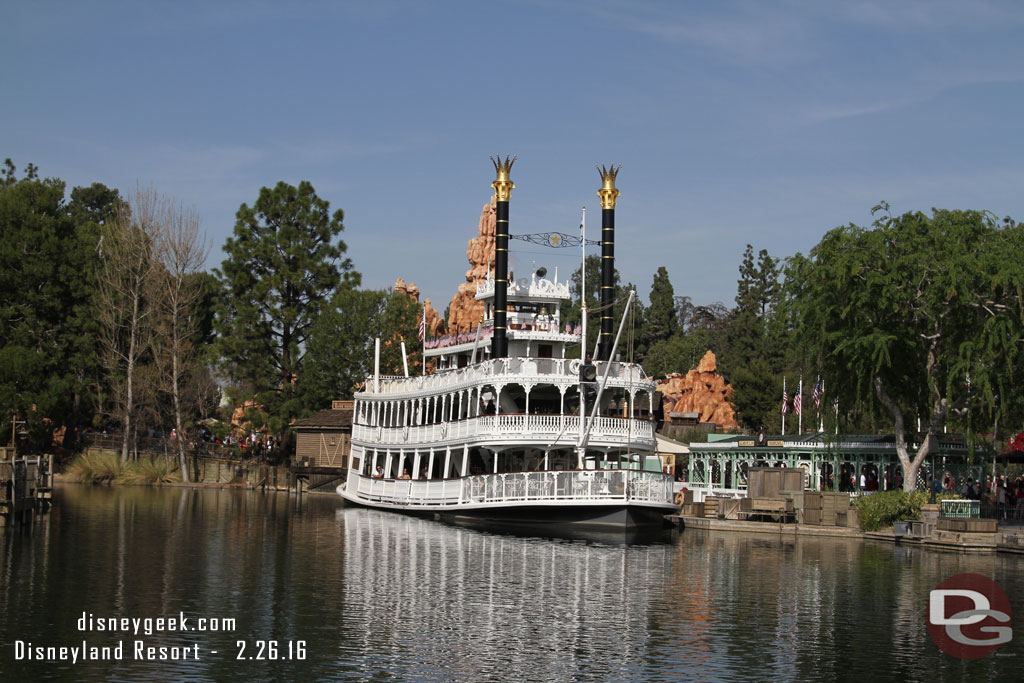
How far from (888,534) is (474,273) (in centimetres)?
8079

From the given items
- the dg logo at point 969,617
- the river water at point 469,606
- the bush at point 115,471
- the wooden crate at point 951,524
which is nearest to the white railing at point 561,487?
the river water at point 469,606

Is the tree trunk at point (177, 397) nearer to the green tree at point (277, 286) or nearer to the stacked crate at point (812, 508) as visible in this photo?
the green tree at point (277, 286)

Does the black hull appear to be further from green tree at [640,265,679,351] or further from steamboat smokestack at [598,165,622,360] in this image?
green tree at [640,265,679,351]

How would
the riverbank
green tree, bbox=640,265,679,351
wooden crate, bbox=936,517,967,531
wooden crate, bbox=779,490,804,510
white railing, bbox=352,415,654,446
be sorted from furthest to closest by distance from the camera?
green tree, bbox=640,265,679,351, wooden crate, bbox=779,490,804,510, white railing, bbox=352,415,654,446, wooden crate, bbox=936,517,967,531, the riverbank

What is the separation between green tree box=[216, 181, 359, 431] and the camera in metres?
70.2

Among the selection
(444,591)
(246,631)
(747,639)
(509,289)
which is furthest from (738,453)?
(246,631)

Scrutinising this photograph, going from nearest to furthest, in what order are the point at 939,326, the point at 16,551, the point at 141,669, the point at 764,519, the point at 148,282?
the point at 141,669 < the point at 16,551 < the point at 939,326 < the point at 764,519 < the point at 148,282

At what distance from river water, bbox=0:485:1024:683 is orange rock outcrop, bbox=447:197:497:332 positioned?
73.0m

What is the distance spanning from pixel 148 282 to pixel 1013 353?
153 feet

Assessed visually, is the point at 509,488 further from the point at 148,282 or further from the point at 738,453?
the point at 148,282

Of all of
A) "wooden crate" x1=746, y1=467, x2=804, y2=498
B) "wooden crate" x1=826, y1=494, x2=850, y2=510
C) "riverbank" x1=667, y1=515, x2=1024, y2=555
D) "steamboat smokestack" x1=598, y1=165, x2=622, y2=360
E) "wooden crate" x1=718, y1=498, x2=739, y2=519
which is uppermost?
"steamboat smokestack" x1=598, y1=165, x2=622, y2=360

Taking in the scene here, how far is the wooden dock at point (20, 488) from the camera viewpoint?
34.8 metres

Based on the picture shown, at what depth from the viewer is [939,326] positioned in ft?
127

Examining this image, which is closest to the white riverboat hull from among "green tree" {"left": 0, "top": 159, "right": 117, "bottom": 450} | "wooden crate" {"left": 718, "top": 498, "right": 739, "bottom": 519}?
"wooden crate" {"left": 718, "top": 498, "right": 739, "bottom": 519}
